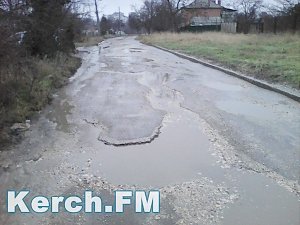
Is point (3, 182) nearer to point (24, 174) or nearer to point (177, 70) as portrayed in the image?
point (24, 174)

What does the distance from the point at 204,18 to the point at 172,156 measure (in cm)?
7097

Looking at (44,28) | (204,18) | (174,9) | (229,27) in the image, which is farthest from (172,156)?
(204,18)

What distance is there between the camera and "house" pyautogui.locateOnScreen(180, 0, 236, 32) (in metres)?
56.1

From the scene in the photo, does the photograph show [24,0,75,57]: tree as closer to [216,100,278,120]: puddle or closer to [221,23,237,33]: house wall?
[216,100,278,120]: puddle

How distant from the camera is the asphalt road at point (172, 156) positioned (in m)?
4.43

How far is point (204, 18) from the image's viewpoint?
243ft

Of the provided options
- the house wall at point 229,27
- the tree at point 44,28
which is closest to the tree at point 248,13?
the house wall at point 229,27

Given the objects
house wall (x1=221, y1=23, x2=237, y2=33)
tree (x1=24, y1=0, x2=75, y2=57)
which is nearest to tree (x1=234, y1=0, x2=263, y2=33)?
house wall (x1=221, y1=23, x2=237, y2=33)

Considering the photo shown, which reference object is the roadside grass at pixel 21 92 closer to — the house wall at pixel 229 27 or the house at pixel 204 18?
the house wall at pixel 229 27

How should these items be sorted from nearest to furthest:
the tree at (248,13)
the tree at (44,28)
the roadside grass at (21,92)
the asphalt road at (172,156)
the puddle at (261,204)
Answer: the puddle at (261,204) < the asphalt road at (172,156) < the roadside grass at (21,92) < the tree at (44,28) < the tree at (248,13)

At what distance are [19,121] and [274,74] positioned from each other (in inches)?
339

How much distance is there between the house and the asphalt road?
144 ft

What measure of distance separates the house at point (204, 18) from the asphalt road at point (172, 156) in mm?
44031

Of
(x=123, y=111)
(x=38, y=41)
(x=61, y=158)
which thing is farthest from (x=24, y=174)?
(x=38, y=41)
